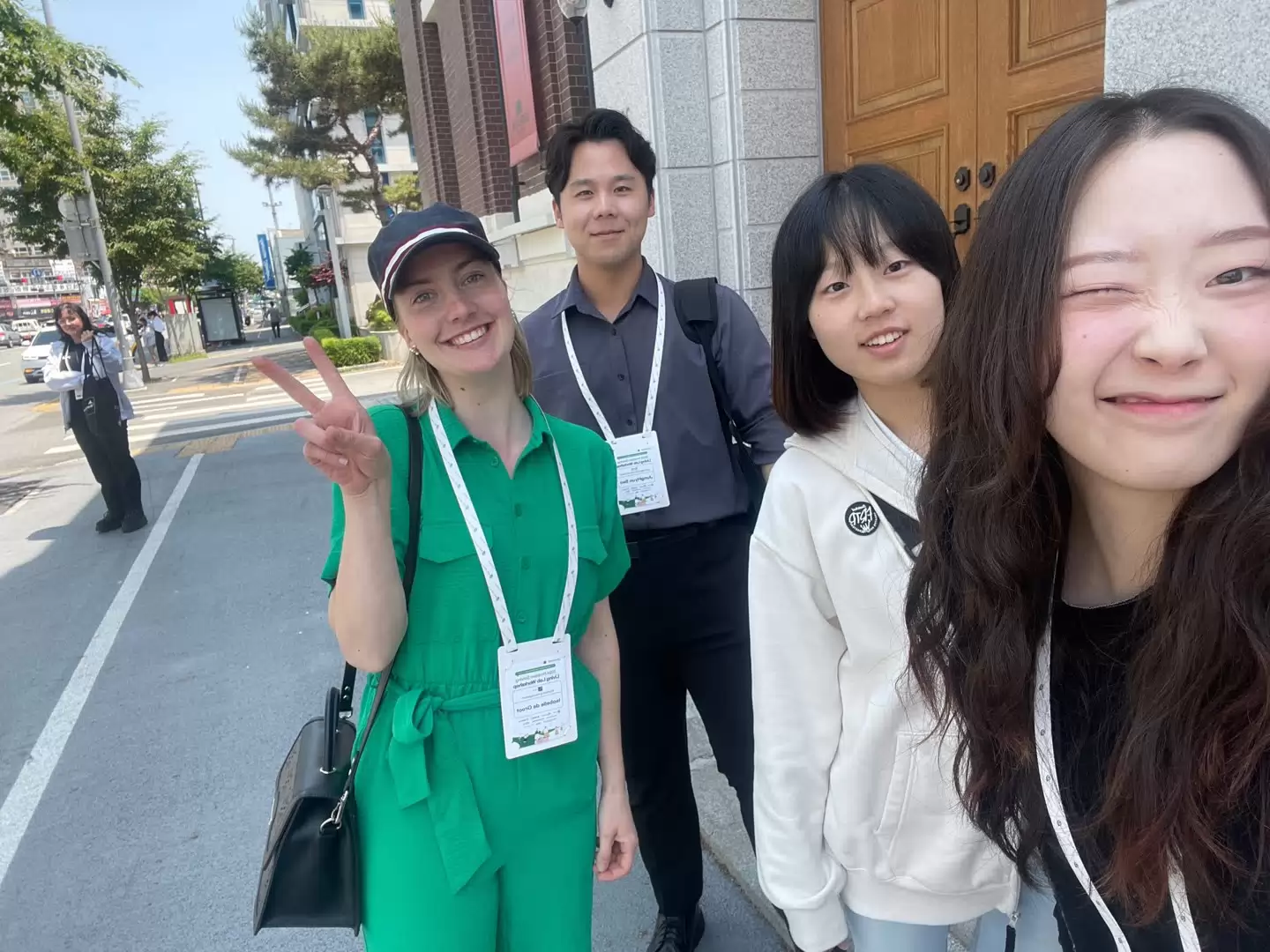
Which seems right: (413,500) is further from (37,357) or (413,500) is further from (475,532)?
(37,357)

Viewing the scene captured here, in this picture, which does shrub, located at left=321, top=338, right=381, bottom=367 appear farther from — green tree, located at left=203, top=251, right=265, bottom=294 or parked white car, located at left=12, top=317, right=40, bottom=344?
parked white car, located at left=12, top=317, right=40, bottom=344

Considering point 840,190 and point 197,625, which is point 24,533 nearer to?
point 197,625

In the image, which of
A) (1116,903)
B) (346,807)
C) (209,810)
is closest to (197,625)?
(209,810)

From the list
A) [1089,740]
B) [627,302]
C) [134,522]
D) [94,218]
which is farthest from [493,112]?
[94,218]

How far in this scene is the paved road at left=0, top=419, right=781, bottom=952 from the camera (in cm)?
267

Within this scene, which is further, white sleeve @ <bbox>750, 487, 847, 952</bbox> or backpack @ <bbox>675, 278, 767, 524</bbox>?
backpack @ <bbox>675, 278, 767, 524</bbox>

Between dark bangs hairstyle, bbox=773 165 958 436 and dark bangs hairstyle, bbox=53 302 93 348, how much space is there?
726 centimetres

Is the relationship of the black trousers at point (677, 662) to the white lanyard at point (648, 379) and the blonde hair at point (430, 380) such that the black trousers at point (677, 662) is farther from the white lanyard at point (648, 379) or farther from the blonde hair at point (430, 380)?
the blonde hair at point (430, 380)

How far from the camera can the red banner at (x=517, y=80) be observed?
21.2 feet

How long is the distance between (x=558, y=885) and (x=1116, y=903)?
1.02m

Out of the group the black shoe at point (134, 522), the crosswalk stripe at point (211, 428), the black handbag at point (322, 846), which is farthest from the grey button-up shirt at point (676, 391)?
the crosswalk stripe at point (211, 428)

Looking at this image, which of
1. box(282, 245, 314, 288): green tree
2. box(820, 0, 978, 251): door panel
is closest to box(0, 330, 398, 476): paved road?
box(820, 0, 978, 251): door panel

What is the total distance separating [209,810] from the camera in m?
3.25

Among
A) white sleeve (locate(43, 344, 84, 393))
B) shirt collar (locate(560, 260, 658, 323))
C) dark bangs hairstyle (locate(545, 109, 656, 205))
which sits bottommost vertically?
white sleeve (locate(43, 344, 84, 393))
